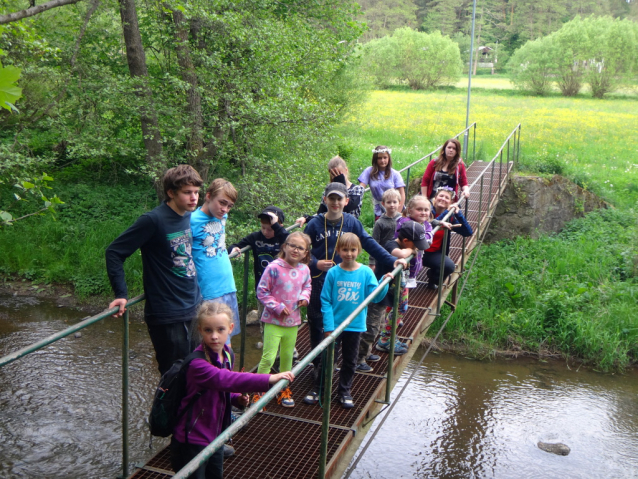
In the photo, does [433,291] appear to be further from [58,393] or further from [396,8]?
[396,8]

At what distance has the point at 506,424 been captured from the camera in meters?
7.91

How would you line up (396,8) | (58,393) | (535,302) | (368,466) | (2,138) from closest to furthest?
(368,466) → (58,393) → (535,302) → (2,138) → (396,8)

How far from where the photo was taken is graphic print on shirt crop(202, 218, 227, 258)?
371cm

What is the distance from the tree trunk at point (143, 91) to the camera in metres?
9.30

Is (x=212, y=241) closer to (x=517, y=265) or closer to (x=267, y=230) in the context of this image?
(x=267, y=230)

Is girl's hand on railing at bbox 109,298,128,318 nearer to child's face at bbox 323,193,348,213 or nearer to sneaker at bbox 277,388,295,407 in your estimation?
sneaker at bbox 277,388,295,407

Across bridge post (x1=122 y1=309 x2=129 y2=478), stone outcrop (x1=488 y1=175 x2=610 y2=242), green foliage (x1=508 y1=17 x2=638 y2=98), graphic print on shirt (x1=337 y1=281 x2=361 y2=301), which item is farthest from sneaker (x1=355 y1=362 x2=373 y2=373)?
green foliage (x1=508 y1=17 x2=638 y2=98)

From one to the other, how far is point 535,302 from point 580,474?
407cm

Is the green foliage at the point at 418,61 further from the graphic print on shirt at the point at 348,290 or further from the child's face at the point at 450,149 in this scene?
the graphic print on shirt at the point at 348,290

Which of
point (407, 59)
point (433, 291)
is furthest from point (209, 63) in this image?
point (407, 59)

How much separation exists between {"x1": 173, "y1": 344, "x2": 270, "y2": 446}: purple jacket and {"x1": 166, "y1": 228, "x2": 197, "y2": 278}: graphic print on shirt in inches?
29.5

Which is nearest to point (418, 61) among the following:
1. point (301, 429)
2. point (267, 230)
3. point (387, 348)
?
point (387, 348)

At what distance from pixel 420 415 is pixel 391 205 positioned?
13.4 ft

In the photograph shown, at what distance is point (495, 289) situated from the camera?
11.2 meters
